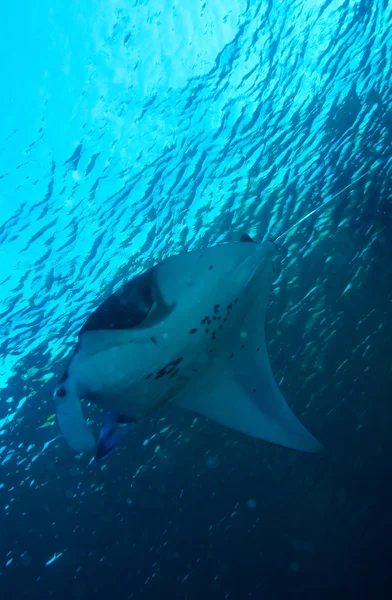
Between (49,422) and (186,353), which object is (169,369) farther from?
(49,422)

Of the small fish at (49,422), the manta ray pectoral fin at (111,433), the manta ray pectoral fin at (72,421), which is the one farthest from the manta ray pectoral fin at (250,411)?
the small fish at (49,422)

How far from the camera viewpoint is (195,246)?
8.77m

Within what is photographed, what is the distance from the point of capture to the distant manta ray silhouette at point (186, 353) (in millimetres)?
2168

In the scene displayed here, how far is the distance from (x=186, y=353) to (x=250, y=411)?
98 centimetres

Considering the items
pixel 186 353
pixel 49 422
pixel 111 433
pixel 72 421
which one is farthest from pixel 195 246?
pixel 72 421

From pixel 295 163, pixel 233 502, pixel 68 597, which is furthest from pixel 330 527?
pixel 295 163

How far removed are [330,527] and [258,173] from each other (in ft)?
48.6

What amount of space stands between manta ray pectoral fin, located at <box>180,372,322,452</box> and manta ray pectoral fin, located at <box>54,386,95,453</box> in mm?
1413

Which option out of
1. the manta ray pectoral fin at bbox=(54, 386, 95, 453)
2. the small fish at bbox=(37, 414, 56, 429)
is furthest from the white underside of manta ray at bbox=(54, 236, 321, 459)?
the small fish at bbox=(37, 414, 56, 429)

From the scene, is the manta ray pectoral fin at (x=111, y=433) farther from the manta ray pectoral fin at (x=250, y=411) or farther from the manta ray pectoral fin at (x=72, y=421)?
the manta ray pectoral fin at (x=250, y=411)

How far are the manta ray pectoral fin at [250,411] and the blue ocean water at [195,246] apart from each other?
504 centimetres

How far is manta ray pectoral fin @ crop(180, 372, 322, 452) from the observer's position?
10.1ft

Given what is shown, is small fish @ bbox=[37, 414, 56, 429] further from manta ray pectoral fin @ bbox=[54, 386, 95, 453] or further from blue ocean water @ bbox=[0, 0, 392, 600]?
manta ray pectoral fin @ bbox=[54, 386, 95, 453]

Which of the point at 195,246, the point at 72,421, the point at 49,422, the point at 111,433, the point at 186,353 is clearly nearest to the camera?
the point at 72,421
